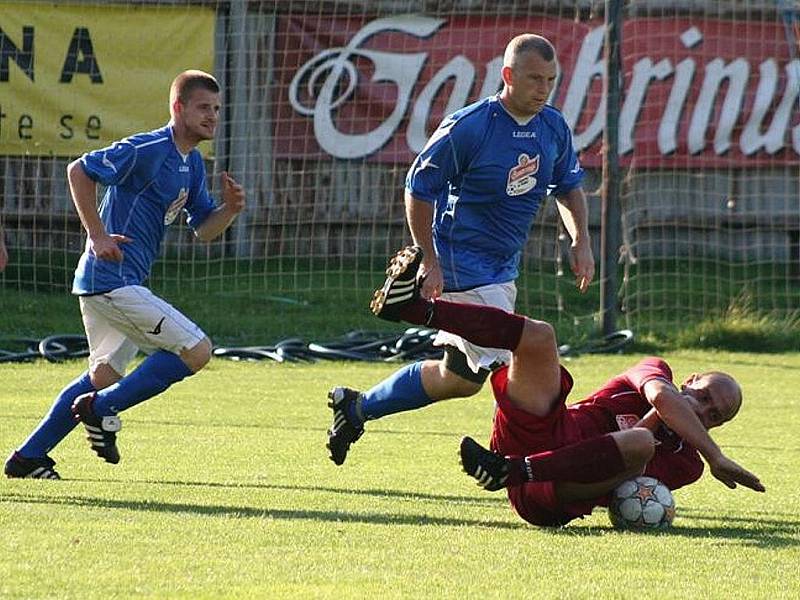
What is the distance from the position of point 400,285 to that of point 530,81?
1401 mm

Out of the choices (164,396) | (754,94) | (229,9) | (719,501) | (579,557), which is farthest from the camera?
(754,94)

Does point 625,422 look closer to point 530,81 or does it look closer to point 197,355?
point 530,81

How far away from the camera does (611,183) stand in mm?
14281

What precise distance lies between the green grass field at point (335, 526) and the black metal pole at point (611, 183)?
4097 mm

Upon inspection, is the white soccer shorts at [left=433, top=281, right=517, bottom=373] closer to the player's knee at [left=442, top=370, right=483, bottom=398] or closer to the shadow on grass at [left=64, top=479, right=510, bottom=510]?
the player's knee at [left=442, top=370, right=483, bottom=398]

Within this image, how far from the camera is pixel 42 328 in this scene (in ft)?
47.6

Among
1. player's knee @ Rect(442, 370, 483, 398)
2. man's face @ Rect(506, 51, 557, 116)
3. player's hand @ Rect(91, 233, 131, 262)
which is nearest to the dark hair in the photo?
player's hand @ Rect(91, 233, 131, 262)

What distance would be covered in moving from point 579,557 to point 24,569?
5.72 feet

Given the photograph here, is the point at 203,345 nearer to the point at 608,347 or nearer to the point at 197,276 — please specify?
the point at 608,347

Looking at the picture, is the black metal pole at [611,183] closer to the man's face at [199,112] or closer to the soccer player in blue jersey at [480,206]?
the soccer player in blue jersey at [480,206]

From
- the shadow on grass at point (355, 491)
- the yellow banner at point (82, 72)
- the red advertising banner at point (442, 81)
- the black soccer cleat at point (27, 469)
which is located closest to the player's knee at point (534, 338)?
the shadow on grass at point (355, 491)

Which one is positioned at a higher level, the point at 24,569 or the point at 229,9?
the point at 229,9

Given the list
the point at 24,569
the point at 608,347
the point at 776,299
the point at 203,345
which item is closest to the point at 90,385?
the point at 203,345

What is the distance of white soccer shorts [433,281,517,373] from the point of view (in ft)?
24.3
